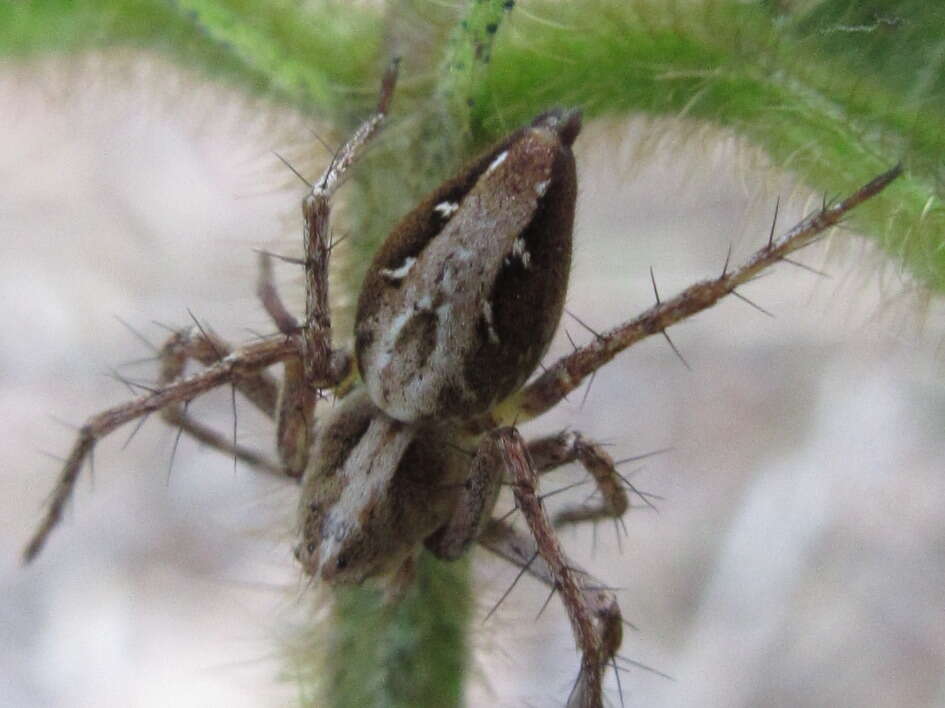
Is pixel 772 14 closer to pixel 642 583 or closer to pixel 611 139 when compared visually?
pixel 611 139

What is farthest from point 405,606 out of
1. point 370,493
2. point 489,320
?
point 489,320

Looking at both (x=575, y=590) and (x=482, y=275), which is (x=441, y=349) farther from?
(x=575, y=590)

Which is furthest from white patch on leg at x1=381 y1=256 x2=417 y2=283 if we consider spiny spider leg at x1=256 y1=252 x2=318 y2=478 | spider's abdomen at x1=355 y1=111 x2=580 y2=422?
spiny spider leg at x1=256 y1=252 x2=318 y2=478

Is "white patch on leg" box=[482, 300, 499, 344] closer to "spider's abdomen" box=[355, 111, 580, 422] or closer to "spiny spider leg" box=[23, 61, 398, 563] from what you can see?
"spider's abdomen" box=[355, 111, 580, 422]

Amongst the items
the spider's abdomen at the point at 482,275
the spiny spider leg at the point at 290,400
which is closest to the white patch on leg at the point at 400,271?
the spider's abdomen at the point at 482,275

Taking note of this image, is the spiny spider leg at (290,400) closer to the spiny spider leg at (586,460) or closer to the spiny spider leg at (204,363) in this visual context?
the spiny spider leg at (204,363)
